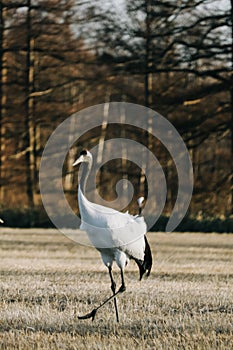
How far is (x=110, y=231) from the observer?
879 centimetres

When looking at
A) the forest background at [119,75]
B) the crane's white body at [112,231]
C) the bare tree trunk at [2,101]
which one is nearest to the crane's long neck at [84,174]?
the crane's white body at [112,231]

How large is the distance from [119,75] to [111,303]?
73.7 feet

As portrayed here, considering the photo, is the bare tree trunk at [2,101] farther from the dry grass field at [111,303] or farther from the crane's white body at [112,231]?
the crane's white body at [112,231]

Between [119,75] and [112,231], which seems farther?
[119,75]

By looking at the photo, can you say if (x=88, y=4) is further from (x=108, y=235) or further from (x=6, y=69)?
(x=108, y=235)

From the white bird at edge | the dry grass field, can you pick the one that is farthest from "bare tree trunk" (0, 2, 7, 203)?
the white bird at edge

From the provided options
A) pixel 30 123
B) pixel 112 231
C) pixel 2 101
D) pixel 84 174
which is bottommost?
pixel 30 123

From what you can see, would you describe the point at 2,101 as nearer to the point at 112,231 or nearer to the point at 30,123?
the point at 30,123

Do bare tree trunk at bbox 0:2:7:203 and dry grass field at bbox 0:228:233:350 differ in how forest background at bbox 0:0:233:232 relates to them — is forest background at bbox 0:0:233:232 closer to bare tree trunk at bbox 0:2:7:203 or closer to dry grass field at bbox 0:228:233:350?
bare tree trunk at bbox 0:2:7:203

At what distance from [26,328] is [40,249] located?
1174 centimetres

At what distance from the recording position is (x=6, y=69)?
32.8 m

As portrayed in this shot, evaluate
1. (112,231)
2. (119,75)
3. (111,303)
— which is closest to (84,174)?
(112,231)

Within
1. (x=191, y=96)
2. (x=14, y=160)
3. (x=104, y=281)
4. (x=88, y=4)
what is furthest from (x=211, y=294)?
(x=14, y=160)

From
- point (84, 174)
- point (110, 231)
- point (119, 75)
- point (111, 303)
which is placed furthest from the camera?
point (119, 75)
